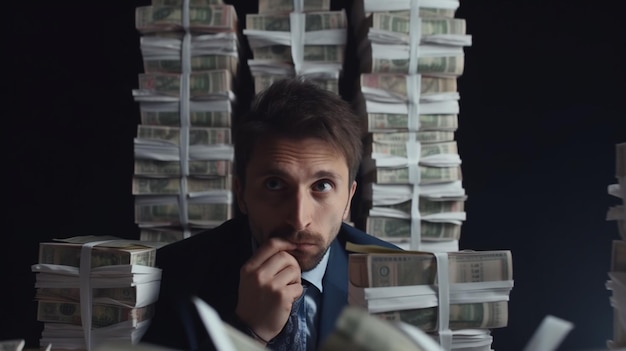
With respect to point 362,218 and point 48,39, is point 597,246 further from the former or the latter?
point 48,39

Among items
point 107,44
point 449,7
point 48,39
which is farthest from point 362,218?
point 48,39

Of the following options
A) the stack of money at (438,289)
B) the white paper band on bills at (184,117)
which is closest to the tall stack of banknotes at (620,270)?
the stack of money at (438,289)

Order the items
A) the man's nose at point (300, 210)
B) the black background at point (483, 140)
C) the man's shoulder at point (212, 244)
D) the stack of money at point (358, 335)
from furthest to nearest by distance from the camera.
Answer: the black background at point (483, 140), the man's shoulder at point (212, 244), the man's nose at point (300, 210), the stack of money at point (358, 335)

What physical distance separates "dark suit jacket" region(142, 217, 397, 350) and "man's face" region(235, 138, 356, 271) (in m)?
0.12

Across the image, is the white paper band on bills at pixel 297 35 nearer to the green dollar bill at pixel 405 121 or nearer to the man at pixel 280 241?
the green dollar bill at pixel 405 121

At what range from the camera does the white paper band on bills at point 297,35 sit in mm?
1850

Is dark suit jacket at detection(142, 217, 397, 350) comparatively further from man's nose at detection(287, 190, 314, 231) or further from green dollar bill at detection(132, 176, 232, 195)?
green dollar bill at detection(132, 176, 232, 195)

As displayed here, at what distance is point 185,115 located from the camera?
6.03 feet

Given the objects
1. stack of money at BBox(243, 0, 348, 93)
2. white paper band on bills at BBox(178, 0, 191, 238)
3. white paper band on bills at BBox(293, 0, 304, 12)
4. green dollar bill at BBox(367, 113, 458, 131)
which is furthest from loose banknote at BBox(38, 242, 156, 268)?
white paper band on bills at BBox(293, 0, 304, 12)

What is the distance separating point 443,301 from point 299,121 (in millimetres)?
593

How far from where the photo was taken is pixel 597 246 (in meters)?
2.10

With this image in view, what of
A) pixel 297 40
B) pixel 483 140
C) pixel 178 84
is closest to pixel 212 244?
pixel 178 84

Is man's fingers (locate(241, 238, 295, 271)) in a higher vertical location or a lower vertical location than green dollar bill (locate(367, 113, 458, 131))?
lower

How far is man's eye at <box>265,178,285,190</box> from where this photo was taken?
1178mm
